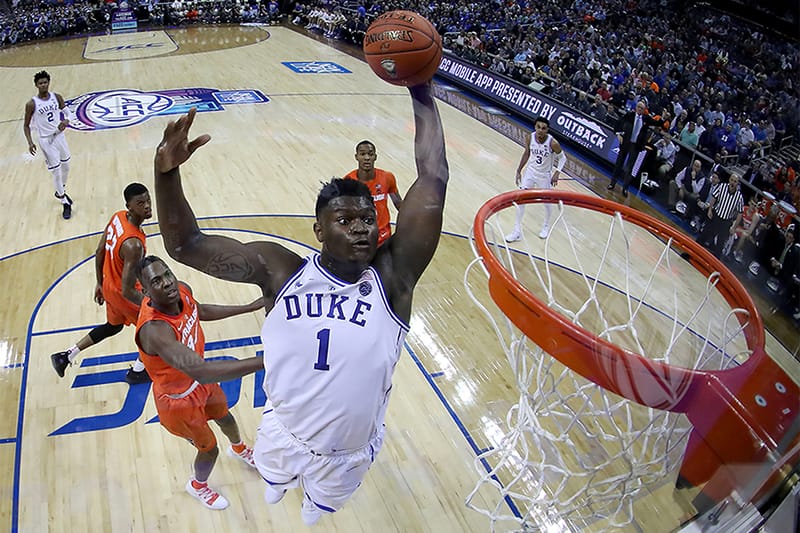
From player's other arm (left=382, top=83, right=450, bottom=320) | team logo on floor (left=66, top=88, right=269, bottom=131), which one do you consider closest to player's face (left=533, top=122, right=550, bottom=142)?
player's other arm (left=382, top=83, right=450, bottom=320)

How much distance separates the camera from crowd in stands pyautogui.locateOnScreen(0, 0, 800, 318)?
1.96m

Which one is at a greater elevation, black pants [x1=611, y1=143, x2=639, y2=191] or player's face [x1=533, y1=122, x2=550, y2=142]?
player's face [x1=533, y1=122, x2=550, y2=142]

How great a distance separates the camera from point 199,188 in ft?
21.3

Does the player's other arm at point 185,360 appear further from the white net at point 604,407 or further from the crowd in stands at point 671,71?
the crowd in stands at point 671,71

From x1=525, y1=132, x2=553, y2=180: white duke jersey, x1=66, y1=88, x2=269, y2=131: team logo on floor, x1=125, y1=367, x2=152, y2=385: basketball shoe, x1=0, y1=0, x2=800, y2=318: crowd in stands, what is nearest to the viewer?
x1=0, y1=0, x2=800, y2=318: crowd in stands

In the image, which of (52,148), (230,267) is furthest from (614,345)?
(52,148)

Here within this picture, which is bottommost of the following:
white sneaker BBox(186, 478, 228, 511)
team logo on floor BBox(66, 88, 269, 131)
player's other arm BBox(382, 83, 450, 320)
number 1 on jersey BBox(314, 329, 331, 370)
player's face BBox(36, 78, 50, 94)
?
team logo on floor BBox(66, 88, 269, 131)

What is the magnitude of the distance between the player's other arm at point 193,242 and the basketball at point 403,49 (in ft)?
2.71

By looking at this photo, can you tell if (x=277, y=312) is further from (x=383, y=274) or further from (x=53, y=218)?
(x=53, y=218)

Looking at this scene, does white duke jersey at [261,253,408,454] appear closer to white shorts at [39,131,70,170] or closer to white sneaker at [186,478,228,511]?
white sneaker at [186,478,228,511]

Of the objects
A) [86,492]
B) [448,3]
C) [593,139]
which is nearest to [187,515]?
A: [86,492]

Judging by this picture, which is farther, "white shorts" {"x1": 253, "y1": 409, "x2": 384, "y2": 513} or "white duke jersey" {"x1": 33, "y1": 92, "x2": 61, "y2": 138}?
"white duke jersey" {"x1": 33, "y1": 92, "x2": 61, "y2": 138}

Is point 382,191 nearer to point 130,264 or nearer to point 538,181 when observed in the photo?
point 130,264

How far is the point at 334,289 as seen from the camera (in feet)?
5.79
